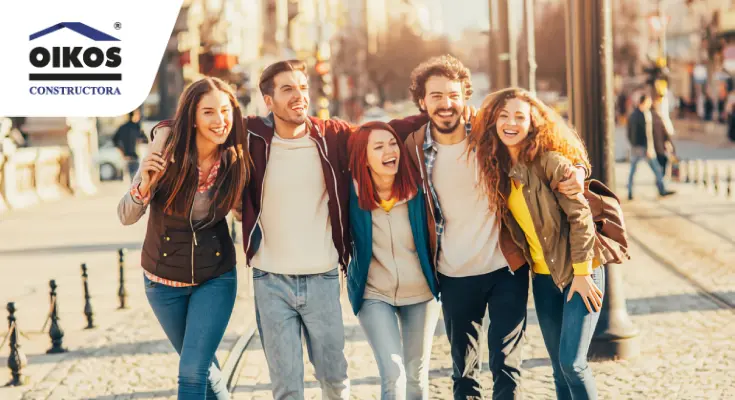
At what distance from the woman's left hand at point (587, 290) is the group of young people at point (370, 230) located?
0.01m

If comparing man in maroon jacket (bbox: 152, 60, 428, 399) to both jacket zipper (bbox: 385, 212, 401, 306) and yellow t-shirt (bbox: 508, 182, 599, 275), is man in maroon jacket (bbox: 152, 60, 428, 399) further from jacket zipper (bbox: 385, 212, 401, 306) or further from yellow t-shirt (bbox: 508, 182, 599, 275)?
yellow t-shirt (bbox: 508, 182, 599, 275)

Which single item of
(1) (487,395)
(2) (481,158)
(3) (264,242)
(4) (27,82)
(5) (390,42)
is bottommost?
(1) (487,395)

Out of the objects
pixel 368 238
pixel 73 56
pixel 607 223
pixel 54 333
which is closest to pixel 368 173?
pixel 368 238

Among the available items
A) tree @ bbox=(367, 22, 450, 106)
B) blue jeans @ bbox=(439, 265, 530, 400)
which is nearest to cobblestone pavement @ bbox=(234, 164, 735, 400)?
blue jeans @ bbox=(439, 265, 530, 400)

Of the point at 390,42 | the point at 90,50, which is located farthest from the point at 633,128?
the point at 390,42

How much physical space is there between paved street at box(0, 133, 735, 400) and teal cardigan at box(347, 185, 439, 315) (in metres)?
1.72

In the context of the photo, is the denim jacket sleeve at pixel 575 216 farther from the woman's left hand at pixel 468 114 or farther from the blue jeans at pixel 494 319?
the woman's left hand at pixel 468 114

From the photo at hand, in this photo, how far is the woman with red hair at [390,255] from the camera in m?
5.07

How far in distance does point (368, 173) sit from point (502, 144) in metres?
0.67

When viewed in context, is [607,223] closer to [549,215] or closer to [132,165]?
[549,215]

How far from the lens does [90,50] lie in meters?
20.5

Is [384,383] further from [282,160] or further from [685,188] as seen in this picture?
[685,188]

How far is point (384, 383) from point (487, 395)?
1650 mm

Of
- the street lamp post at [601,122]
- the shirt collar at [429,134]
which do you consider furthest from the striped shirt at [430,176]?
the street lamp post at [601,122]
